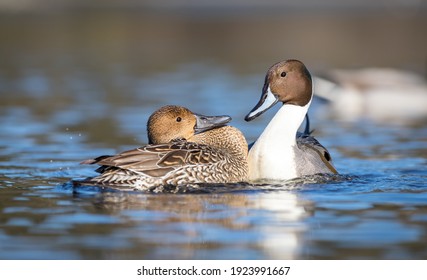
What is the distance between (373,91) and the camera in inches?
655

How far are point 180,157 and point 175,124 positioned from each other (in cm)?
63

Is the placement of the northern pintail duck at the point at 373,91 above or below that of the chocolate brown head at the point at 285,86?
above

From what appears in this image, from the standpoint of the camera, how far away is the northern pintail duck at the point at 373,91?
16.0 meters

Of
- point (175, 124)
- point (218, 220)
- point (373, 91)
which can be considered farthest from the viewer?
point (373, 91)

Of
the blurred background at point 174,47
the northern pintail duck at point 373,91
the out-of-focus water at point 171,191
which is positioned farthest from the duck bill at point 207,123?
the northern pintail duck at point 373,91

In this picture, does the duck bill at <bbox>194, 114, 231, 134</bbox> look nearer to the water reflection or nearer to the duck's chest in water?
the duck's chest in water

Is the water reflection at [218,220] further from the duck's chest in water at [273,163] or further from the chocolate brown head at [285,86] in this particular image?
the chocolate brown head at [285,86]

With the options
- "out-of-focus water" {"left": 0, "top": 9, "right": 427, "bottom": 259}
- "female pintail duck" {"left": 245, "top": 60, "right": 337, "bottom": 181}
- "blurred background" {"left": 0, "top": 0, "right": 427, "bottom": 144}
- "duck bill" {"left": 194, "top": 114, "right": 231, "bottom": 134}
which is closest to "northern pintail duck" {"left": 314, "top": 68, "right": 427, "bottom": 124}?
"out-of-focus water" {"left": 0, "top": 9, "right": 427, "bottom": 259}

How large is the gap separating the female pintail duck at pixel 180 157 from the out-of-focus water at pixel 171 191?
0.48ft

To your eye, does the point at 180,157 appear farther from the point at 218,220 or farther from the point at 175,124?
the point at 218,220

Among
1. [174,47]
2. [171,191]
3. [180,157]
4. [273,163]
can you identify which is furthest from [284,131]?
[174,47]

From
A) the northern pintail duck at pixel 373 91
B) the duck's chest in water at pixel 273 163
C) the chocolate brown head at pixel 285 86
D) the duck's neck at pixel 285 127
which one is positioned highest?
the northern pintail duck at pixel 373 91

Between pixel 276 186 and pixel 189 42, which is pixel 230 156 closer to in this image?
pixel 276 186
